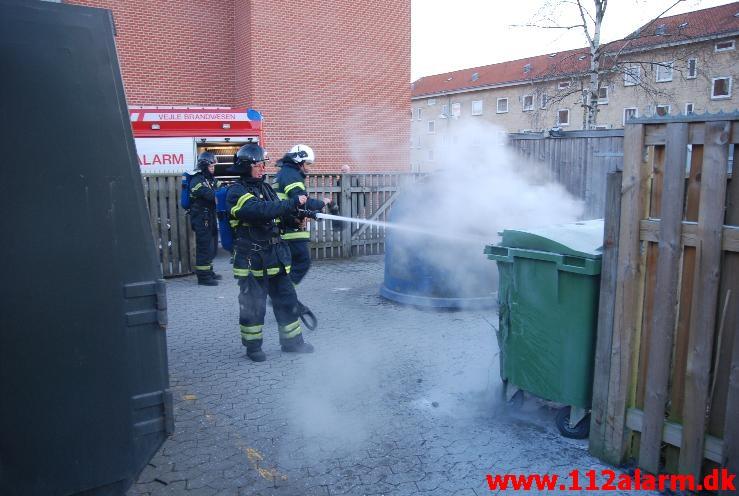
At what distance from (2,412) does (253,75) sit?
1407 cm

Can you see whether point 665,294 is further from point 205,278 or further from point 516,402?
point 205,278

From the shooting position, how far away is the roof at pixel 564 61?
19.8 meters

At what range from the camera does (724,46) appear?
108 feet

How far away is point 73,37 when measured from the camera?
2.07 m

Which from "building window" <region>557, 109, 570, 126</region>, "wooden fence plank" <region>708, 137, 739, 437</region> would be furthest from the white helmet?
"building window" <region>557, 109, 570, 126</region>

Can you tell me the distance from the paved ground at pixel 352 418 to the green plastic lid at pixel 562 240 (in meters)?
1.22

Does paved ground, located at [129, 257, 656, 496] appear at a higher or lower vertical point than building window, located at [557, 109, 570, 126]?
lower

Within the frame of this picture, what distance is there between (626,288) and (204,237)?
21.5 feet

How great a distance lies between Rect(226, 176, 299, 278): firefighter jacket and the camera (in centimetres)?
498

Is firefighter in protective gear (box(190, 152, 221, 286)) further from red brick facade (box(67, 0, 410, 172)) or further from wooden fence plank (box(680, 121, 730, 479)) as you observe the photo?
red brick facade (box(67, 0, 410, 172))

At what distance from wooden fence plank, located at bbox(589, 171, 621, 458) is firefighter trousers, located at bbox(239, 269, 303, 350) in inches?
113

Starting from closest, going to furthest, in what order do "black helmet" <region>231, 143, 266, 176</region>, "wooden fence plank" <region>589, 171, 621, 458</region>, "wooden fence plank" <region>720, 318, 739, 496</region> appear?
1. "wooden fence plank" <region>720, 318, 739, 496</region>
2. "wooden fence plank" <region>589, 171, 621, 458</region>
3. "black helmet" <region>231, 143, 266, 176</region>

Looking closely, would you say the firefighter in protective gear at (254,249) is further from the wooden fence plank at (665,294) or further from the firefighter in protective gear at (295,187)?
the wooden fence plank at (665,294)

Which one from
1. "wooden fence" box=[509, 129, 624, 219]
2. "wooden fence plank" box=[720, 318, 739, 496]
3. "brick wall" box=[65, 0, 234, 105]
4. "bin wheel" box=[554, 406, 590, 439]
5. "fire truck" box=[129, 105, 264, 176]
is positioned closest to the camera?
"wooden fence plank" box=[720, 318, 739, 496]
